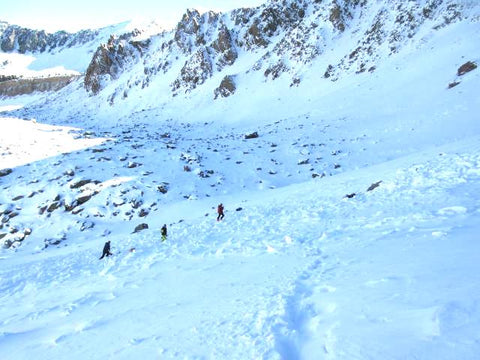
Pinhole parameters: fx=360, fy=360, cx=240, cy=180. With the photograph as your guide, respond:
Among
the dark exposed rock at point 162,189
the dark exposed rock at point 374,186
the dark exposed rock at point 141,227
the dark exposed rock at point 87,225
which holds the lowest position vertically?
the dark exposed rock at point 87,225

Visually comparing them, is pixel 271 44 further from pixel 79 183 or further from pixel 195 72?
pixel 79 183

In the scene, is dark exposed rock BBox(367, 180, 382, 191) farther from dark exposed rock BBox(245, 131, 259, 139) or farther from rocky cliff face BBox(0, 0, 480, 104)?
rocky cliff face BBox(0, 0, 480, 104)

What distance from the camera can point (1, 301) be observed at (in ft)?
40.0

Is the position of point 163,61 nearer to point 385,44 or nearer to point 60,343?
point 385,44

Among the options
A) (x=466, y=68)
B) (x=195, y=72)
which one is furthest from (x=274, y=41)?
(x=466, y=68)

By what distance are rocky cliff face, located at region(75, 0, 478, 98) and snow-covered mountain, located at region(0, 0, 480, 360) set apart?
1.20 feet

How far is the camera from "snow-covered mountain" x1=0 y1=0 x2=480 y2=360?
597cm

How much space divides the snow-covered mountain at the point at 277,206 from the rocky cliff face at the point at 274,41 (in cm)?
37

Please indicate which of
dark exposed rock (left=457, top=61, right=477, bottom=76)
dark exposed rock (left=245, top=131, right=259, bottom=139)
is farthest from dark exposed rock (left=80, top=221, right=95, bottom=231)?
dark exposed rock (left=457, top=61, right=477, bottom=76)

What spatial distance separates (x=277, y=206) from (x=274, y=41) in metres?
50.5

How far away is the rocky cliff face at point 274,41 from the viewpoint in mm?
43875

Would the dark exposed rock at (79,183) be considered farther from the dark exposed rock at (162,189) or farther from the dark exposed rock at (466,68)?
the dark exposed rock at (466,68)

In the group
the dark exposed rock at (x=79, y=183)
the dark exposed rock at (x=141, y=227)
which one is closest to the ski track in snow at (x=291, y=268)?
the dark exposed rock at (x=141, y=227)

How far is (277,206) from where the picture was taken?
18.1 metres
